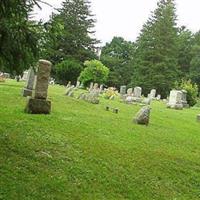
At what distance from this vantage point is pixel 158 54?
196 ft

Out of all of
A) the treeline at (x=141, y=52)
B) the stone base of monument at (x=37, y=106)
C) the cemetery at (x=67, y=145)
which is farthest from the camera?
the treeline at (x=141, y=52)

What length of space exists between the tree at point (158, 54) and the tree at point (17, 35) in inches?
1940

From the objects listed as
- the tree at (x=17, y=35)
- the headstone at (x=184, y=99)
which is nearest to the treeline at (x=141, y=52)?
the headstone at (x=184, y=99)

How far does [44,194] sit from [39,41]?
3167mm

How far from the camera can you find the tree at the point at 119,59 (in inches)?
2603

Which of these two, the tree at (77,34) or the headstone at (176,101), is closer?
the headstone at (176,101)

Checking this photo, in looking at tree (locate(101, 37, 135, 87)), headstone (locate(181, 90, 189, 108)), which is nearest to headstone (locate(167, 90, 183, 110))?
headstone (locate(181, 90, 189, 108))

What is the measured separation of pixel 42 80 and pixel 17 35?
5197mm

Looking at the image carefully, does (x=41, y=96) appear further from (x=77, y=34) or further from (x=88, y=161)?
(x=77, y=34)

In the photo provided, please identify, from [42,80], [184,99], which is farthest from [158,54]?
[42,80]

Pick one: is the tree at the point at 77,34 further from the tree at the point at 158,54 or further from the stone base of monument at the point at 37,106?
the stone base of monument at the point at 37,106

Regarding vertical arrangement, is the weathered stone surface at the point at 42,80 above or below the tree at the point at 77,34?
below

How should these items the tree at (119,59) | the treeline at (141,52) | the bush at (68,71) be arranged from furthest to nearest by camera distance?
the tree at (119,59) < the treeline at (141,52) < the bush at (68,71)

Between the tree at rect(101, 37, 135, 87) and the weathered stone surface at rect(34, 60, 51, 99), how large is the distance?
169 ft
